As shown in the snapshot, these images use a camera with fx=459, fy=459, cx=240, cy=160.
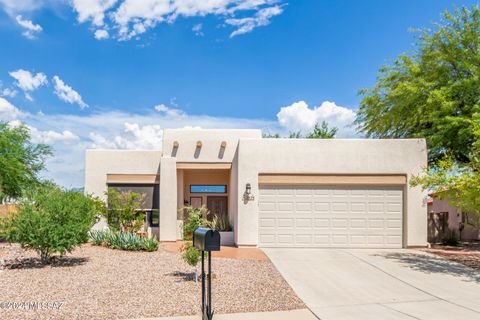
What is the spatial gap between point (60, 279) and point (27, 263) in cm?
311

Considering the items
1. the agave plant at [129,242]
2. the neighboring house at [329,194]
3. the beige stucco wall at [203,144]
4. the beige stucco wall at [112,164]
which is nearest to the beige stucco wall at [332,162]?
the neighboring house at [329,194]

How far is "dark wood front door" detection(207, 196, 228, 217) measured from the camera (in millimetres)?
22250

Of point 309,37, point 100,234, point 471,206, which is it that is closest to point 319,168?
point 471,206

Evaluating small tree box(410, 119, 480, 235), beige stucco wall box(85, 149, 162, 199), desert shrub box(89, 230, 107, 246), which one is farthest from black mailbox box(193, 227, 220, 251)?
beige stucco wall box(85, 149, 162, 199)

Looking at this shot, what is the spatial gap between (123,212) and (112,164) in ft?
9.12

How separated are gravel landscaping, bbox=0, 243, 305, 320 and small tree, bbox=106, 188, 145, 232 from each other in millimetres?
4428

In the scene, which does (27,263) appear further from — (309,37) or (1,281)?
(309,37)

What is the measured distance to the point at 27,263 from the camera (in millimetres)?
13102

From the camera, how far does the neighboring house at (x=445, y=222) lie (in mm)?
20250

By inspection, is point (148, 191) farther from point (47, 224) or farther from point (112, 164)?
point (47, 224)

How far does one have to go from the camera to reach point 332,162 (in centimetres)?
1683

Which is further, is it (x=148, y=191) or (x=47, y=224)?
(x=148, y=191)

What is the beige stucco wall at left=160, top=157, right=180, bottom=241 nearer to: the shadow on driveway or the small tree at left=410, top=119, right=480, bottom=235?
the shadow on driveway

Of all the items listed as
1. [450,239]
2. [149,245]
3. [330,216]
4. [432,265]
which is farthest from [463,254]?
[149,245]
